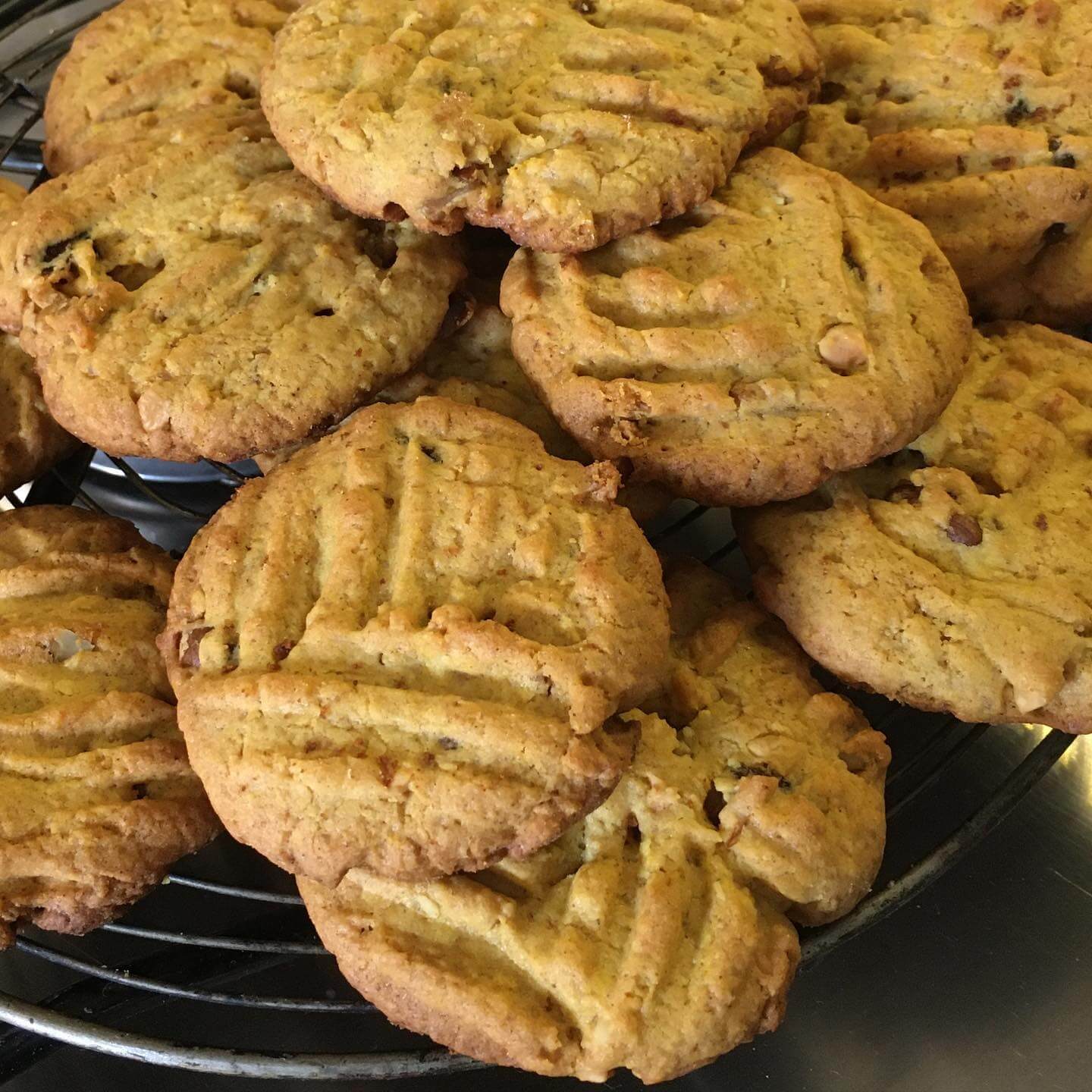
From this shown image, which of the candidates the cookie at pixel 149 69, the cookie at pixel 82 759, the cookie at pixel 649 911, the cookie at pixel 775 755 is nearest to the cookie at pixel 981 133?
the cookie at pixel 775 755

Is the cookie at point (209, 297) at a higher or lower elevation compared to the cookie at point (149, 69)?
lower

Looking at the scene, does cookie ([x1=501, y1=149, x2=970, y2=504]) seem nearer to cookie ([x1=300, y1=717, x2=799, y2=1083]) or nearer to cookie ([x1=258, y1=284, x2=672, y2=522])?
cookie ([x1=258, y1=284, x2=672, y2=522])

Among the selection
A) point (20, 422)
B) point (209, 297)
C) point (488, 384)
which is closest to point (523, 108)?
point (488, 384)

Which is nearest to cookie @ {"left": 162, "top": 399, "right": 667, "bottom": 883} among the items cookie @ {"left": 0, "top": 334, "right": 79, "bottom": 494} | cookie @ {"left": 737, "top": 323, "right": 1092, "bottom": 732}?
cookie @ {"left": 737, "top": 323, "right": 1092, "bottom": 732}

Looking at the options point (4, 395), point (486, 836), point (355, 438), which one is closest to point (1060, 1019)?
point (486, 836)

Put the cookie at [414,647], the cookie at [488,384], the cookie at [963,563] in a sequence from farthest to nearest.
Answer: the cookie at [488,384] < the cookie at [963,563] < the cookie at [414,647]

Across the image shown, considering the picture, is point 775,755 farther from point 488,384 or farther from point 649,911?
point 488,384

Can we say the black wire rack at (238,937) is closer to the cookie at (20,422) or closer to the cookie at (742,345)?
the cookie at (20,422)
